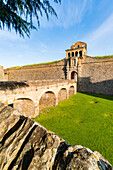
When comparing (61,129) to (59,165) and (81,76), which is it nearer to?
(59,165)

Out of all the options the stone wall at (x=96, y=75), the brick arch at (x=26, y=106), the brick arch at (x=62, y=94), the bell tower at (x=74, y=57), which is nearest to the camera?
the brick arch at (x=26, y=106)

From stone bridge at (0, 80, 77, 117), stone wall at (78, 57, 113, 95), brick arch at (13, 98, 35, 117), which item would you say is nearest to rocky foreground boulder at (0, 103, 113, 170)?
stone bridge at (0, 80, 77, 117)

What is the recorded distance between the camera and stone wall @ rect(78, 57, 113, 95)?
1698 cm

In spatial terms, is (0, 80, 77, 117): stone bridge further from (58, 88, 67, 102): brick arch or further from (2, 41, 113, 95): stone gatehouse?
(2, 41, 113, 95): stone gatehouse

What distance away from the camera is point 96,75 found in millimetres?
18094

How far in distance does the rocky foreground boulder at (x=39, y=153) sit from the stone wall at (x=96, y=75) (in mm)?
18881

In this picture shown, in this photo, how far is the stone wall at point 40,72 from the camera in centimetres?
2184

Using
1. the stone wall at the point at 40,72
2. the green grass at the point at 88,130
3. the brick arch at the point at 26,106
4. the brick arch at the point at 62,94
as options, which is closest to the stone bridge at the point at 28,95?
the brick arch at the point at 26,106

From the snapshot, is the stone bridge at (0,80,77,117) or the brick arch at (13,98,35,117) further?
the brick arch at (13,98,35,117)

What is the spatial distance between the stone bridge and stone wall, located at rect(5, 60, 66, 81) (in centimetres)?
974

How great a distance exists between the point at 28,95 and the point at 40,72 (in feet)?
57.4

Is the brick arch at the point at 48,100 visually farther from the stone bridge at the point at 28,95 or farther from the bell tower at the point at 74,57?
the bell tower at the point at 74,57

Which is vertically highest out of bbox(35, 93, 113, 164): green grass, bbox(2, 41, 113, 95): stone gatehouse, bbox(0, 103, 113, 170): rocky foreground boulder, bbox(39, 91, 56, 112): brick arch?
bbox(2, 41, 113, 95): stone gatehouse

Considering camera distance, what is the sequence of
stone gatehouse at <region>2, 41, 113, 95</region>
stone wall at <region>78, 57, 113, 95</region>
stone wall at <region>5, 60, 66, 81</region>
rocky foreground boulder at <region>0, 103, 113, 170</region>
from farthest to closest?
stone wall at <region>5, 60, 66, 81</region> < stone gatehouse at <region>2, 41, 113, 95</region> < stone wall at <region>78, 57, 113, 95</region> < rocky foreground boulder at <region>0, 103, 113, 170</region>
